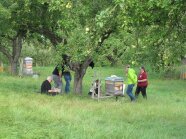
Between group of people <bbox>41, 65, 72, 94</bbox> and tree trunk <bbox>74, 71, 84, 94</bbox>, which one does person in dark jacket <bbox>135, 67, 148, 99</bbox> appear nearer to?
tree trunk <bbox>74, 71, 84, 94</bbox>

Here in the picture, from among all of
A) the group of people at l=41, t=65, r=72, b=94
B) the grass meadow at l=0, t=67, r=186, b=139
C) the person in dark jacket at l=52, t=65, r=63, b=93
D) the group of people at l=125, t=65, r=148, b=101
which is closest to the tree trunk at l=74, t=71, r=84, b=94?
the group of people at l=41, t=65, r=72, b=94

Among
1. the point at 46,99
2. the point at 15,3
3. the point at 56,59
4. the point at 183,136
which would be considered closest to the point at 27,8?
the point at 15,3

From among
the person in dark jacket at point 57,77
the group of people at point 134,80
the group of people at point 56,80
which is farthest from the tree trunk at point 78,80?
the group of people at point 134,80

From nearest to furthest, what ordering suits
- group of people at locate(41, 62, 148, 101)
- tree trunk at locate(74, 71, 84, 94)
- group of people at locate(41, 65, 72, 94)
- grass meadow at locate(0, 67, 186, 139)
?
grass meadow at locate(0, 67, 186, 139) < group of people at locate(41, 65, 72, 94) < group of people at locate(41, 62, 148, 101) < tree trunk at locate(74, 71, 84, 94)

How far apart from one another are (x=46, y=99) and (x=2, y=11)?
460 centimetres

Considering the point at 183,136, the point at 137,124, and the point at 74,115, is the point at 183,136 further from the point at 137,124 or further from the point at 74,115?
the point at 74,115

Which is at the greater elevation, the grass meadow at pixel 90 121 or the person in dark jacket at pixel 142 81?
the person in dark jacket at pixel 142 81

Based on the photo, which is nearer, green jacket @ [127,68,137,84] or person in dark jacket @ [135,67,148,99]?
green jacket @ [127,68,137,84]

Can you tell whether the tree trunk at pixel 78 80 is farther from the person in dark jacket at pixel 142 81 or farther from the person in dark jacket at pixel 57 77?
the person in dark jacket at pixel 142 81

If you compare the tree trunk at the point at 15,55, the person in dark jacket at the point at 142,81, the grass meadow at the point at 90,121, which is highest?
the tree trunk at the point at 15,55

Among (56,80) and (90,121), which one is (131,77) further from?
(90,121)

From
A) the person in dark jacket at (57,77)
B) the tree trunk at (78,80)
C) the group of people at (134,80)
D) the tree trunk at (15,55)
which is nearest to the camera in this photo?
the group of people at (134,80)

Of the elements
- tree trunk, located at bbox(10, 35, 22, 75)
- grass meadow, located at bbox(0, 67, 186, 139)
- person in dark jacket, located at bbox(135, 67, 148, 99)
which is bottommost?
grass meadow, located at bbox(0, 67, 186, 139)

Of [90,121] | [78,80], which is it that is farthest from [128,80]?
[90,121]
